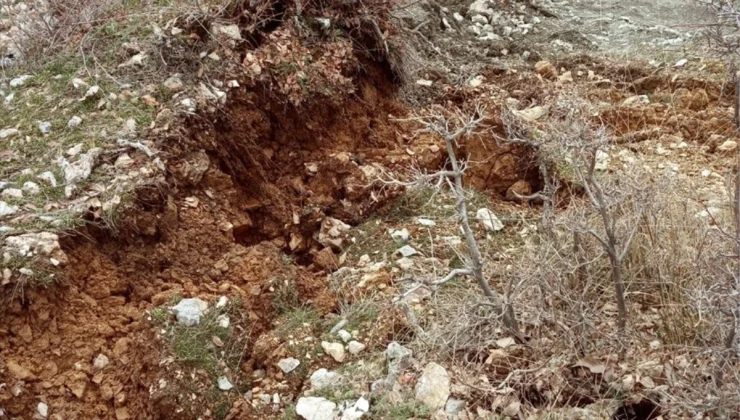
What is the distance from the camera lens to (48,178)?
2662 millimetres

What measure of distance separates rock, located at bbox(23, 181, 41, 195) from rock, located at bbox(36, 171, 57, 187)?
33mm

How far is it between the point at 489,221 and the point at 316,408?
112 cm

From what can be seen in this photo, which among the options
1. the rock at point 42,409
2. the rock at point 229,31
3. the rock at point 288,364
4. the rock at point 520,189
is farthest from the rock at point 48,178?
the rock at point 520,189

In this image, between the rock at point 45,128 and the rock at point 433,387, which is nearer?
the rock at point 433,387

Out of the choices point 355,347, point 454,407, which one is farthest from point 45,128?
point 454,407

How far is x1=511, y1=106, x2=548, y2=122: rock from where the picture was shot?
340 centimetres

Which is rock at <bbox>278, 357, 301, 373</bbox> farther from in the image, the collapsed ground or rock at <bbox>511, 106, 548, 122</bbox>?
rock at <bbox>511, 106, 548, 122</bbox>

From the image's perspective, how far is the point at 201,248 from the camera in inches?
104

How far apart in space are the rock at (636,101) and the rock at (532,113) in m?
0.46

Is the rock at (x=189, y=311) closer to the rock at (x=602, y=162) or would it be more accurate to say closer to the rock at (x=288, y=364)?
the rock at (x=288, y=364)

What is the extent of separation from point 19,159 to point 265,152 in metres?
0.96

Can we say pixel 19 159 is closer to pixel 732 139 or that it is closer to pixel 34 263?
pixel 34 263

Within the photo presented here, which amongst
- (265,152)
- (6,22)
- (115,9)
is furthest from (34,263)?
(6,22)

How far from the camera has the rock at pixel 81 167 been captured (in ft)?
8.67
